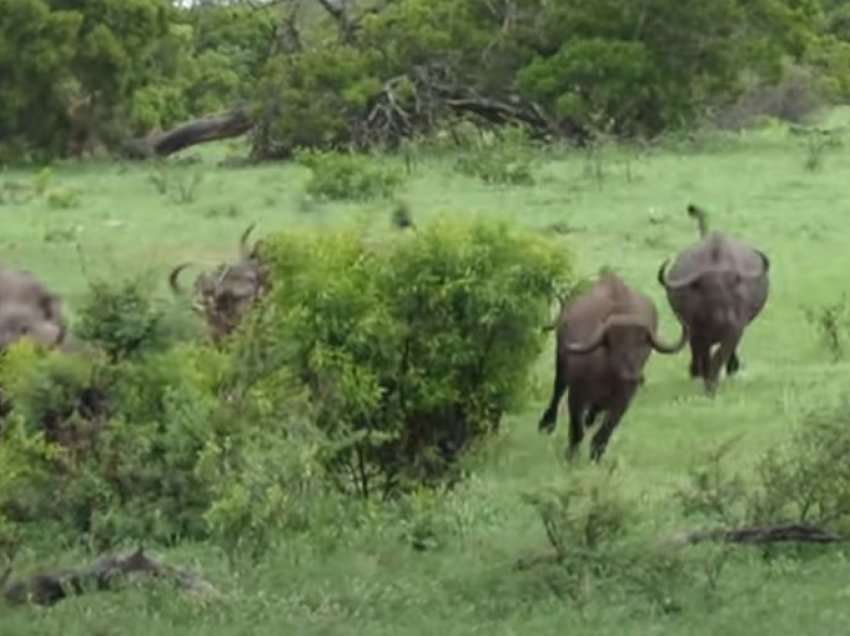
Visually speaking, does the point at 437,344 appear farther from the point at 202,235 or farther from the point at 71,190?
the point at 71,190

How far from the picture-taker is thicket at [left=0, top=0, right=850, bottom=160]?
3416 centimetres

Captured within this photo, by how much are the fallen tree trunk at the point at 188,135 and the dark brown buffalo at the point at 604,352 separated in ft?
78.7

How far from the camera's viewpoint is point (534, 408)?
46.9 feet

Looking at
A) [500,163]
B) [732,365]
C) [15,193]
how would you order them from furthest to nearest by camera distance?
[15,193] → [500,163] → [732,365]

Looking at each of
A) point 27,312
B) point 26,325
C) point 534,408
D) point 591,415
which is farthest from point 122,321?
point 534,408

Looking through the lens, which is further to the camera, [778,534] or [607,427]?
[607,427]

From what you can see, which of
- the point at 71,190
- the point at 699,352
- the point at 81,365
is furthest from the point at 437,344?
the point at 71,190

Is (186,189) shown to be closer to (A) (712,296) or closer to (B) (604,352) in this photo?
(A) (712,296)

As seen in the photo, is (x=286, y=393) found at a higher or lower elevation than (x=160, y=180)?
higher

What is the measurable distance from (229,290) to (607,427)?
10.6ft

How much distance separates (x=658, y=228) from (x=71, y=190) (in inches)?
335

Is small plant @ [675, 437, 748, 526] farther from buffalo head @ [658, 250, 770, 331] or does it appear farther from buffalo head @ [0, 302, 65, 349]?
buffalo head @ [658, 250, 770, 331]

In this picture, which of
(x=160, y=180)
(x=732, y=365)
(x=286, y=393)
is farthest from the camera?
(x=160, y=180)

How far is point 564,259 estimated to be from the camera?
473 inches
